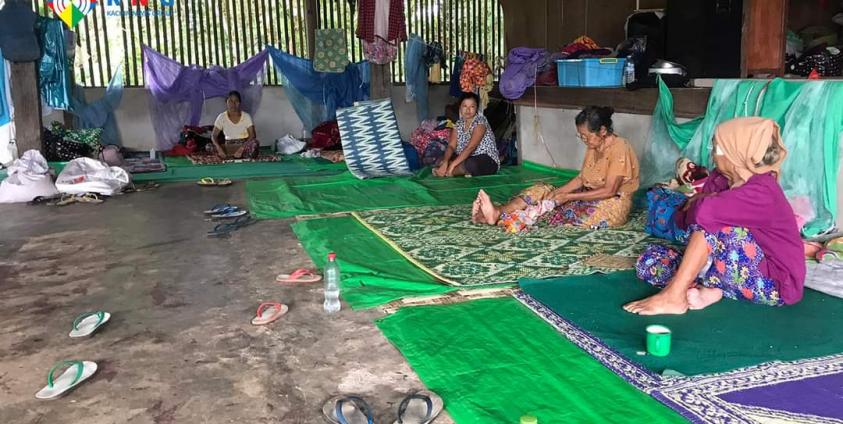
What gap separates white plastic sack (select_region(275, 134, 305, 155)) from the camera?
9297 mm

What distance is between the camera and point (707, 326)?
2582mm

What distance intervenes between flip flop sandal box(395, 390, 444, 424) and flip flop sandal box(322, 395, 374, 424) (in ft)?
0.30

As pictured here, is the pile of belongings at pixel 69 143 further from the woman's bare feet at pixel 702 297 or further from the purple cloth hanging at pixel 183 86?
the woman's bare feet at pixel 702 297

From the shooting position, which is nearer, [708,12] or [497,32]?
[708,12]

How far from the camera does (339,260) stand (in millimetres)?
3623

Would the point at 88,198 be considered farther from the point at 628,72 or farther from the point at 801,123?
the point at 801,123

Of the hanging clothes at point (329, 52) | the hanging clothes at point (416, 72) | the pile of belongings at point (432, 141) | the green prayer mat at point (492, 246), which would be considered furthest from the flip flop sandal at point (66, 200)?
the hanging clothes at point (416, 72)

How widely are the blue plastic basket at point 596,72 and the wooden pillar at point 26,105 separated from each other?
5.19 metres

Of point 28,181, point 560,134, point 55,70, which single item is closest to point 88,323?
point 28,181

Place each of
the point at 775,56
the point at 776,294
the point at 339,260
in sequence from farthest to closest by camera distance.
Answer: the point at 775,56 < the point at 339,260 < the point at 776,294

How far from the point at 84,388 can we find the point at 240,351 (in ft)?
1.66

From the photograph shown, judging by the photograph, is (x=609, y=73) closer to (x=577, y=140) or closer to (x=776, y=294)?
(x=577, y=140)

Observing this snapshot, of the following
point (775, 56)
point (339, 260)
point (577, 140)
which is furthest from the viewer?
point (577, 140)

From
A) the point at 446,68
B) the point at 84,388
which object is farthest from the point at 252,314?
the point at 446,68
